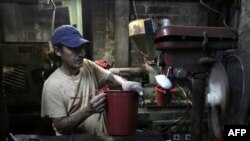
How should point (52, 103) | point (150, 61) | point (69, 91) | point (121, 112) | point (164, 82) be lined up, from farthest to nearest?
1. point (150, 61)
2. point (69, 91)
3. point (52, 103)
4. point (164, 82)
5. point (121, 112)

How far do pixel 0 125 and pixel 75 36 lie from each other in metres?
0.80

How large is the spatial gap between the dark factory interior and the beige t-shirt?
0.20 meters

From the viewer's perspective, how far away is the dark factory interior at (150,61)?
5.28ft

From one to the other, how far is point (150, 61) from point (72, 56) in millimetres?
1286

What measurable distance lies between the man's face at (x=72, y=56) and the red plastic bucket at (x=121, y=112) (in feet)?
1.97

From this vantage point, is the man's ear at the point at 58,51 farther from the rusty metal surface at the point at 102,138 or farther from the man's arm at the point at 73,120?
the rusty metal surface at the point at 102,138

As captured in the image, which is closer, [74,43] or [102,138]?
[102,138]

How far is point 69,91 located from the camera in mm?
2076

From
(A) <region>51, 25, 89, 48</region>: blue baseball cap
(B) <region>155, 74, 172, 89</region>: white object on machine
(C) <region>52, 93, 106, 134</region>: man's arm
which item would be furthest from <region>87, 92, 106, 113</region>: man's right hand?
(A) <region>51, 25, 89, 48</region>: blue baseball cap

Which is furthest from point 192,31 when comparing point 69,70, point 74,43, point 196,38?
point 69,70

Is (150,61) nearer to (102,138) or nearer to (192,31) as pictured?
(192,31)

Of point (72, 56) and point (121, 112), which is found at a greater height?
point (72, 56)

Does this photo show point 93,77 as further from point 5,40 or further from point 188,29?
point 5,40

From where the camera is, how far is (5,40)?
14.7 ft
